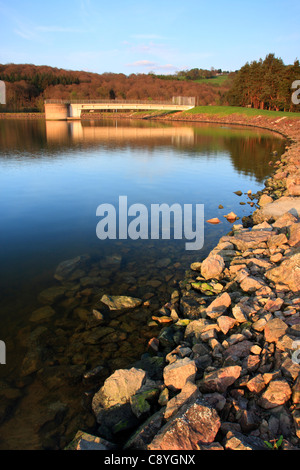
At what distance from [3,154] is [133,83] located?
155 meters

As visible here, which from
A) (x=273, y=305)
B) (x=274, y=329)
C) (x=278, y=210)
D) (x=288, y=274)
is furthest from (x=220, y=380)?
(x=278, y=210)

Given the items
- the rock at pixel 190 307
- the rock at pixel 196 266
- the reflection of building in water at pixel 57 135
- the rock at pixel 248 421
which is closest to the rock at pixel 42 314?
the rock at pixel 190 307

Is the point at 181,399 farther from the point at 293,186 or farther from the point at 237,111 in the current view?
the point at 237,111

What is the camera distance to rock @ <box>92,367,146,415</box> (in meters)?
6.47

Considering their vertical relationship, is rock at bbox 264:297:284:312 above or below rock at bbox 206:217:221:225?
above

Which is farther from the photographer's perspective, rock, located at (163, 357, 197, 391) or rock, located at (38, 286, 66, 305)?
rock, located at (38, 286, 66, 305)

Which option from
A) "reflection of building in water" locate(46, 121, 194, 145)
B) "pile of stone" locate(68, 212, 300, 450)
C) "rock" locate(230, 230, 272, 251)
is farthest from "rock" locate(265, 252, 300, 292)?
"reflection of building in water" locate(46, 121, 194, 145)

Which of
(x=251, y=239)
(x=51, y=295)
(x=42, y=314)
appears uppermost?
(x=251, y=239)

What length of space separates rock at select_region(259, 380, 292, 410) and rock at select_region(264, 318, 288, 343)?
1.38 m

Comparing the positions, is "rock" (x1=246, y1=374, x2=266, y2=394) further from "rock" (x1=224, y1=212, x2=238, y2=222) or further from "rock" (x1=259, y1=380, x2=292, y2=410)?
"rock" (x1=224, y1=212, x2=238, y2=222)

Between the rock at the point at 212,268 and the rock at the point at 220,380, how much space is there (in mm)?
5300

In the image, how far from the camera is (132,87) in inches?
6585

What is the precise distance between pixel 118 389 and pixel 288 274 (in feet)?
18.7

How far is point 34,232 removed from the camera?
16062mm
